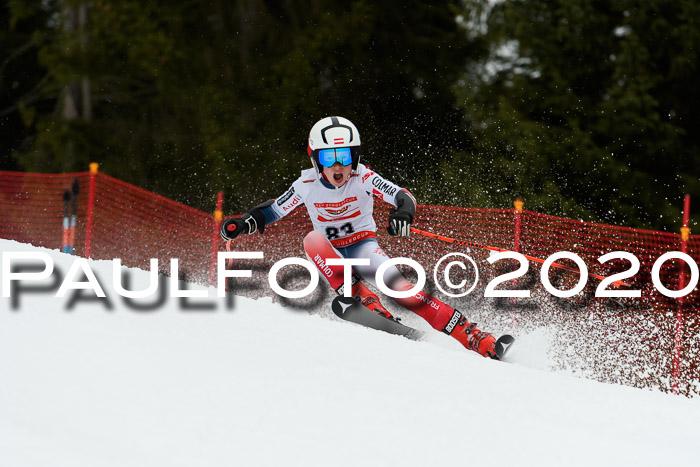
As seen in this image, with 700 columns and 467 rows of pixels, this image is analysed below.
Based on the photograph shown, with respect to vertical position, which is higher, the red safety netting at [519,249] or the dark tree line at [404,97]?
the dark tree line at [404,97]

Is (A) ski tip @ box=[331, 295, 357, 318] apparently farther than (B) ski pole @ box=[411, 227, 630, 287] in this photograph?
No

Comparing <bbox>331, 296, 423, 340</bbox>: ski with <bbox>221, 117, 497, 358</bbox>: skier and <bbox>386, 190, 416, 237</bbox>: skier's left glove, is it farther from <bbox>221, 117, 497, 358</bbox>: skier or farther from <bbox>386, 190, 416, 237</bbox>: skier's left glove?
<bbox>386, 190, 416, 237</bbox>: skier's left glove

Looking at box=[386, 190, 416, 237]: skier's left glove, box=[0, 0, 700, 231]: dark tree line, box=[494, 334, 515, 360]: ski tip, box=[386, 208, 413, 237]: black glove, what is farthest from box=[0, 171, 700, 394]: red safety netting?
box=[0, 0, 700, 231]: dark tree line

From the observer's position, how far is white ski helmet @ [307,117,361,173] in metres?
6.71

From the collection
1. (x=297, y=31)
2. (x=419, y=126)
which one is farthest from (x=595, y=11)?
(x=297, y=31)

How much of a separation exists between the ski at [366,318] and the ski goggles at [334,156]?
111cm

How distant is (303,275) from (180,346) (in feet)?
15.8

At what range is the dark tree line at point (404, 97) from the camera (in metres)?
16.3

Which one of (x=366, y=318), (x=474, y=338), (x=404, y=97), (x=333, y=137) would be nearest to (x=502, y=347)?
(x=474, y=338)

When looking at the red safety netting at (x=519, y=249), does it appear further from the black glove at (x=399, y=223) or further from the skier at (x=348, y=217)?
the black glove at (x=399, y=223)

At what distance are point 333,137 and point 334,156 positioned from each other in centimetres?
15

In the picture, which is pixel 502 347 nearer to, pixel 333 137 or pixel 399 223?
pixel 399 223

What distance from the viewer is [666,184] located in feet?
55.6

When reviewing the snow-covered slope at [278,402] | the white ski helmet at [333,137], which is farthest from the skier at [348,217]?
the snow-covered slope at [278,402]
